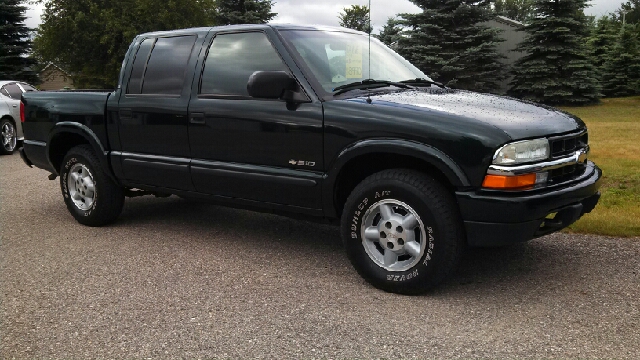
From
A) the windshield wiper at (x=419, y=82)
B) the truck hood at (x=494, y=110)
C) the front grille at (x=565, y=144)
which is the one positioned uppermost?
the windshield wiper at (x=419, y=82)

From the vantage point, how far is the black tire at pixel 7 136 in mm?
12586

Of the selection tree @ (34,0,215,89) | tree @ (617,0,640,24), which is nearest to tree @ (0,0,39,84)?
tree @ (34,0,215,89)

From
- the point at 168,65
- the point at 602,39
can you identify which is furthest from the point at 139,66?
the point at 602,39

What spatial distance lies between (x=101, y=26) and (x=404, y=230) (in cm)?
3392

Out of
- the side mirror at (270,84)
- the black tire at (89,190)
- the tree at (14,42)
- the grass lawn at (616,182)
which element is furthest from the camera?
the tree at (14,42)

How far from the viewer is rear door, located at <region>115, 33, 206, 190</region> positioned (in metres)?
5.12

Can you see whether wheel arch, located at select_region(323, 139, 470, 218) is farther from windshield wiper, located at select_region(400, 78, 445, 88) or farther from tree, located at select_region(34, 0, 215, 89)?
tree, located at select_region(34, 0, 215, 89)

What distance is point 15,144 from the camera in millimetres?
12961

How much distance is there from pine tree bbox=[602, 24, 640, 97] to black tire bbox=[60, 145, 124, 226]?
2983cm

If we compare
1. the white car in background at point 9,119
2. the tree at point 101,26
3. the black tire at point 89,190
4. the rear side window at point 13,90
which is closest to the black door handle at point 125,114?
the black tire at point 89,190

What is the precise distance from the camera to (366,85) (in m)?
4.63

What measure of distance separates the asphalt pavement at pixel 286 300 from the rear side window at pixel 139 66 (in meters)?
1.41

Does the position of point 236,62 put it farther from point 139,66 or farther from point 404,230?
point 404,230

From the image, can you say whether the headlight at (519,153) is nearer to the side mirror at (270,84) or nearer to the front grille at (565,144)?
the front grille at (565,144)
